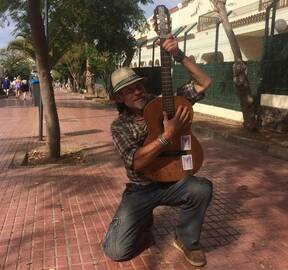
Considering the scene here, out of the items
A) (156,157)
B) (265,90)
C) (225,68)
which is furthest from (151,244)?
(225,68)

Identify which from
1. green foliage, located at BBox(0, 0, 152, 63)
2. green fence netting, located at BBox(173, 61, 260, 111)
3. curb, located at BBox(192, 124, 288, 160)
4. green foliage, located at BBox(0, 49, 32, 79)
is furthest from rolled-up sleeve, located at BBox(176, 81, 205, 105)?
green foliage, located at BBox(0, 49, 32, 79)

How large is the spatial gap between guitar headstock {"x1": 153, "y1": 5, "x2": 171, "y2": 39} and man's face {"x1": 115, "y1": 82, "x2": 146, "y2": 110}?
1.41 ft

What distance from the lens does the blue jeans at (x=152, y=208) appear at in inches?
161

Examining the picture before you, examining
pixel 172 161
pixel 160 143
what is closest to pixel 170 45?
pixel 160 143

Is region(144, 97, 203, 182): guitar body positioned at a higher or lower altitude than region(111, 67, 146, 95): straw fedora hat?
lower

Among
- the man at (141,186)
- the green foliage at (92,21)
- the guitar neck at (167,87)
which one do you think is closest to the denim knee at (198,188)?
the man at (141,186)

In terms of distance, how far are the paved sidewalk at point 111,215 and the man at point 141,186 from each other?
20 centimetres

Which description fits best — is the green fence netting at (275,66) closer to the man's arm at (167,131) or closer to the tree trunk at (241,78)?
the tree trunk at (241,78)

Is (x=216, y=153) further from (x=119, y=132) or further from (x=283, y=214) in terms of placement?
(x=119, y=132)

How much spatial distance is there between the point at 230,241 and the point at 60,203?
2353 mm

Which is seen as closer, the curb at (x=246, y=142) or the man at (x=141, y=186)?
the man at (x=141, y=186)

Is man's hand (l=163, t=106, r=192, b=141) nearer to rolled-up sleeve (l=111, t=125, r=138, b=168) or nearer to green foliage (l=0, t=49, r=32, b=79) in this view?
rolled-up sleeve (l=111, t=125, r=138, b=168)

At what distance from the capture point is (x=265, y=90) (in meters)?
12.9

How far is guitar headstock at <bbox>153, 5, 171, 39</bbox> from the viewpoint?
3932mm
